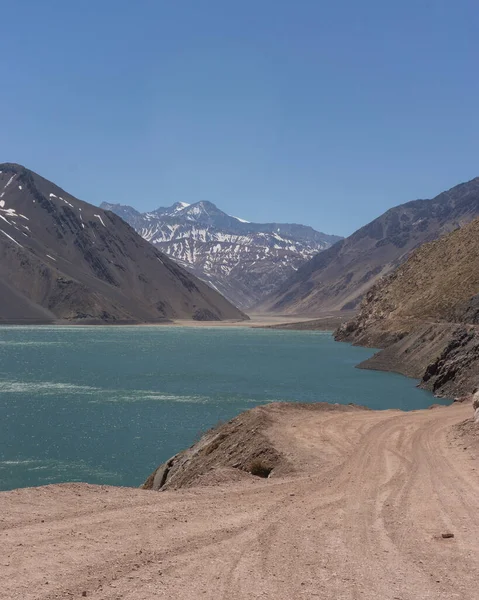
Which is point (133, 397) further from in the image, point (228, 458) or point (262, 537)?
point (262, 537)

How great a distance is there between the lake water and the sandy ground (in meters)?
13.5

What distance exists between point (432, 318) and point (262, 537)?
3467 inches

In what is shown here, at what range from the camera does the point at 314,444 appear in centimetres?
2388

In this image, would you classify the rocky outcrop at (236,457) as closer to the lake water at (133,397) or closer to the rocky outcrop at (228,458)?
the rocky outcrop at (228,458)

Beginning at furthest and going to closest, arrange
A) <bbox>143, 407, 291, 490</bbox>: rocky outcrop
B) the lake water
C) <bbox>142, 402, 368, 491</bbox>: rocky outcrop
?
the lake water, <bbox>143, 407, 291, 490</bbox>: rocky outcrop, <bbox>142, 402, 368, 491</bbox>: rocky outcrop

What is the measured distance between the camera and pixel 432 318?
96125 millimetres

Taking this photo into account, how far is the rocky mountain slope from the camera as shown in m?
59.7

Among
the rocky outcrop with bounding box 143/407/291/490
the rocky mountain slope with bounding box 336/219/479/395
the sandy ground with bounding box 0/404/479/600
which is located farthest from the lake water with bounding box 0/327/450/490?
the sandy ground with bounding box 0/404/479/600

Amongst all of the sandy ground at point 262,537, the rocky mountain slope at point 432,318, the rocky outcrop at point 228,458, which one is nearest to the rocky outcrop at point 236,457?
the rocky outcrop at point 228,458

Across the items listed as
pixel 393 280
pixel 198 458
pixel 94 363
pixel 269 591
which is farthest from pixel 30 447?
pixel 393 280

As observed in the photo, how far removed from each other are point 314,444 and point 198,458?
4526 millimetres

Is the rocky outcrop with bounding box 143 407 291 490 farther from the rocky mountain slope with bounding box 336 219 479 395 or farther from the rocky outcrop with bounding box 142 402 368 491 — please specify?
the rocky mountain slope with bounding box 336 219 479 395

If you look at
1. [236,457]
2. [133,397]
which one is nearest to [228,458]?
[236,457]

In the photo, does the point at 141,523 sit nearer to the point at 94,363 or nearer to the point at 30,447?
the point at 30,447
